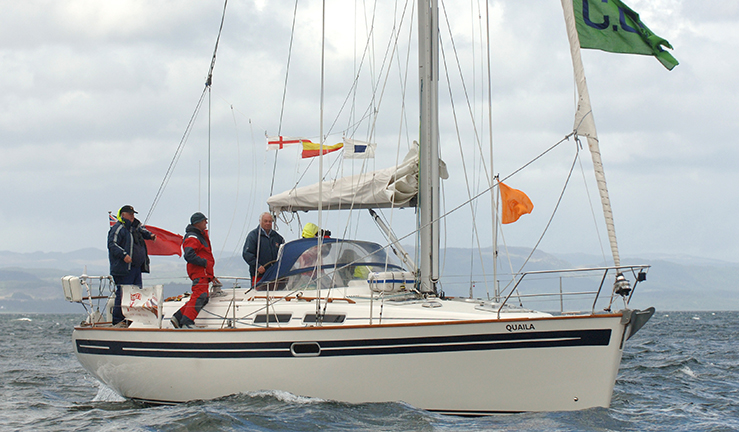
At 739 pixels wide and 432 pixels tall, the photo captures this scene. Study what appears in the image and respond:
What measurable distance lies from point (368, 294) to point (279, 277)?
122cm

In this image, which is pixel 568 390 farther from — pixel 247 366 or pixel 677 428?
pixel 247 366

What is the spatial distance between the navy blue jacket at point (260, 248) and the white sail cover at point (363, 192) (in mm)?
1236

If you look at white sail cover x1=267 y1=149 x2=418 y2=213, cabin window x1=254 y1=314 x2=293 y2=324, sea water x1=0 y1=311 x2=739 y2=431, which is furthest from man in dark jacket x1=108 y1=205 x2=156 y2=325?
white sail cover x1=267 y1=149 x2=418 y2=213

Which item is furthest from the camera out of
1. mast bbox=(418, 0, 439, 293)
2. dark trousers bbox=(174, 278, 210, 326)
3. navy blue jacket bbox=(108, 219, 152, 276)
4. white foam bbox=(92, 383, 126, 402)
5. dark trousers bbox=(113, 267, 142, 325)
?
dark trousers bbox=(113, 267, 142, 325)

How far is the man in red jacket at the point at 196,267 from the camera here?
8039 millimetres

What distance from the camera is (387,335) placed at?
6527 millimetres

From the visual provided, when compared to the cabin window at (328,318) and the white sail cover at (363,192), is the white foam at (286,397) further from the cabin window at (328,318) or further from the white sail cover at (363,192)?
the white sail cover at (363,192)

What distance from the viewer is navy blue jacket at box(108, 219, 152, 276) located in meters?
8.73

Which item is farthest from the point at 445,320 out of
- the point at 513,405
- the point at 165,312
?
the point at 165,312

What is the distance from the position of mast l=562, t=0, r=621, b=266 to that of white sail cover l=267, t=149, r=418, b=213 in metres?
3.02

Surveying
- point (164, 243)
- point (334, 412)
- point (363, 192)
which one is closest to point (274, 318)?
point (334, 412)

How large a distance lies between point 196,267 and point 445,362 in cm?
350

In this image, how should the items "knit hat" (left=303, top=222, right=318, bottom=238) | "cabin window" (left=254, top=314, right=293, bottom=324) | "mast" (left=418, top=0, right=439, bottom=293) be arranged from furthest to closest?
"knit hat" (left=303, top=222, right=318, bottom=238), "mast" (left=418, top=0, right=439, bottom=293), "cabin window" (left=254, top=314, right=293, bottom=324)

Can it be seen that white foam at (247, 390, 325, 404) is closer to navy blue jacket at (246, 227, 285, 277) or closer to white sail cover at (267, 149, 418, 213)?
navy blue jacket at (246, 227, 285, 277)
